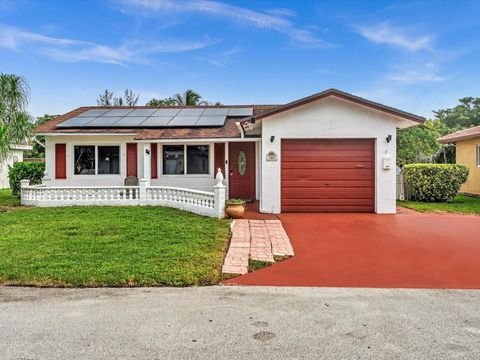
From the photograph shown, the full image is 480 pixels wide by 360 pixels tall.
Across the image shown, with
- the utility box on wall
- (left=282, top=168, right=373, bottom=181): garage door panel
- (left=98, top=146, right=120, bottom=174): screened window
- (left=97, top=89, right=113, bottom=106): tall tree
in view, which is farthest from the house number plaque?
(left=97, top=89, right=113, bottom=106): tall tree

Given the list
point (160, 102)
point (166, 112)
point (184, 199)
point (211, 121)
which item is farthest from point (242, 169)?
point (160, 102)

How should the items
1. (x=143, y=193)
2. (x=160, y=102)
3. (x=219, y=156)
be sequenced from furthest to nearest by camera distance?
1. (x=160, y=102)
2. (x=219, y=156)
3. (x=143, y=193)

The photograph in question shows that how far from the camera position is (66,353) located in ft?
9.21

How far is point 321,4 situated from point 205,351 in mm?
16018

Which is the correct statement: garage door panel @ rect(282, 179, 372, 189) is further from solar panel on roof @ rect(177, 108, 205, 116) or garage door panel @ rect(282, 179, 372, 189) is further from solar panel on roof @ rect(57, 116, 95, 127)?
solar panel on roof @ rect(57, 116, 95, 127)

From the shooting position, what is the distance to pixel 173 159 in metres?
13.1

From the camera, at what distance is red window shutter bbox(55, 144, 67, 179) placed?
42.9 ft

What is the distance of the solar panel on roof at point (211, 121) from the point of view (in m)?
13.5

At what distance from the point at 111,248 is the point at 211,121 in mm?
8668

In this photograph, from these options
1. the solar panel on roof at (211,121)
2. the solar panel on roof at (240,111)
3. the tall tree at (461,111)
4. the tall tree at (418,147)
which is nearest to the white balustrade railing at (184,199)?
the solar panel on roof at (211,121)

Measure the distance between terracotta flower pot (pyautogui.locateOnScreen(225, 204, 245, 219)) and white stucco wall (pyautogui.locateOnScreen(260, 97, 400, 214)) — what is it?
134 centimetres

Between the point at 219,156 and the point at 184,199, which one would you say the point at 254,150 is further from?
the point at 184,199

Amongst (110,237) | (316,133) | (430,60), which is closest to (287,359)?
(110,237)

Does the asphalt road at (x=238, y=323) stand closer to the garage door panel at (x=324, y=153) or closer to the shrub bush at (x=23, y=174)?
the garage door panel at (x=324, y=153)
